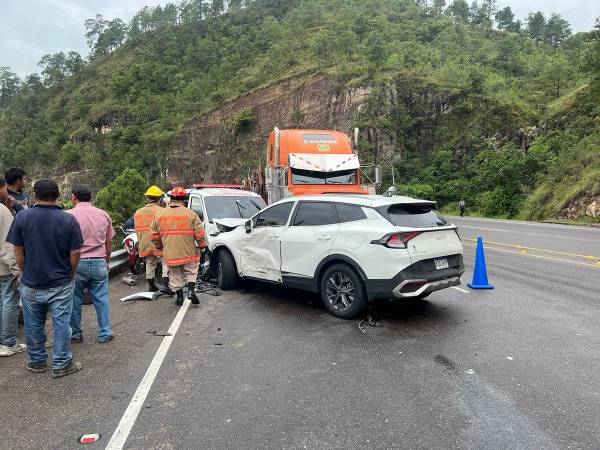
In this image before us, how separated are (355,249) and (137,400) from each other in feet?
10.4

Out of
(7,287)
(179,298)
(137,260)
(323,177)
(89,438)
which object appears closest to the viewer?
(89,438)

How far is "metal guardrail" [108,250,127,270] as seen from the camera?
9150 millimetres

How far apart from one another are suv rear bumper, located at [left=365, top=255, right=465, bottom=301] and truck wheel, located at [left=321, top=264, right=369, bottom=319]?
7.2 inches

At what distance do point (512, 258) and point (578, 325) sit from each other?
5815 millimetres

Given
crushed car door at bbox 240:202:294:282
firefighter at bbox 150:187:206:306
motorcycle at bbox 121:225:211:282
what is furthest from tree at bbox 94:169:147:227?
crushed car door at bbox 240:202:294:282

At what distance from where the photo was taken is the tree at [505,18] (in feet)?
348

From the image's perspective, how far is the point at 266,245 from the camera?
23.3 feet

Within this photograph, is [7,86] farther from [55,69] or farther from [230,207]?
[230,207]

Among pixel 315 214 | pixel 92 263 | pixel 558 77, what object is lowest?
pixel 92 263

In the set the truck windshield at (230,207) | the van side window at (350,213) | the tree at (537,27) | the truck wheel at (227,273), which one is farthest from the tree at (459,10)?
the van side window at (350,213)

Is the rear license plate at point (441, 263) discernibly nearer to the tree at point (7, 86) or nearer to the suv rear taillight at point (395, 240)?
the suv rear taillight at point (395, 240)

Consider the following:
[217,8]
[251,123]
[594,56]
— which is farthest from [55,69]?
[594,56]

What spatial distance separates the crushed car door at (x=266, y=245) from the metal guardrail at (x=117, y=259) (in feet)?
10.9

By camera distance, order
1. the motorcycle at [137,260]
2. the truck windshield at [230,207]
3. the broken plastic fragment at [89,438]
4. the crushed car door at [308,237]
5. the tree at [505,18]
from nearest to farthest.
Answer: the broken plastic fragment at [89,438], the crushed car door at [308,237], the motorcycle at [137,260], the truck windshield at [230,207], the tree at [505,18]
